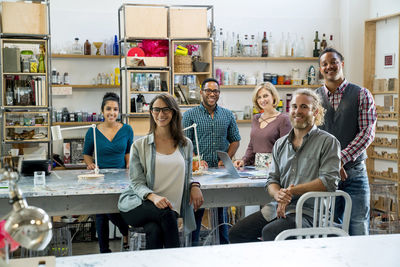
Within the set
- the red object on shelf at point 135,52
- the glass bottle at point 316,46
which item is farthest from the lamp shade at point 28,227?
the glass bottle at point 316,46

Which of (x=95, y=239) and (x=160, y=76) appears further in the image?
(x=160, y=76)

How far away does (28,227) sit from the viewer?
1.10 m

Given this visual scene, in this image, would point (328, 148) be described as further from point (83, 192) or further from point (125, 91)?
Answer: point (125, 91)

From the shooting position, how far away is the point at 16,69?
5.91 m

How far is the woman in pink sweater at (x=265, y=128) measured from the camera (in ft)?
13.6

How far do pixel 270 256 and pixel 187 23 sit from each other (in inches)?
189

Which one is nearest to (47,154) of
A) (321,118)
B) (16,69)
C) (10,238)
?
(16,69)

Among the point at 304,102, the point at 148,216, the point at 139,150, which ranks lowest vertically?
the point at 148,216

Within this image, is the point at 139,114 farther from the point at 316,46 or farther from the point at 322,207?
the point at 322,207

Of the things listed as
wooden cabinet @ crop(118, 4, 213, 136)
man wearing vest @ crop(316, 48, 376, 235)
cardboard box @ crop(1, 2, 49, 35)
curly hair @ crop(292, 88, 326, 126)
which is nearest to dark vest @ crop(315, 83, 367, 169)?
man wearing vest @ crop(316, 48, 376, 235)

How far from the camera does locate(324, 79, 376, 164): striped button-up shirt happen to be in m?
3.42

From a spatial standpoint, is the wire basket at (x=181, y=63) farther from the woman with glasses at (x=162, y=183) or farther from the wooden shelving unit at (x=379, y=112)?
the woman with glasses at (x=162, y=183)

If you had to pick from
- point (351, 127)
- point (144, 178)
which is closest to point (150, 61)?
point (144, 178)

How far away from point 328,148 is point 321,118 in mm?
342
